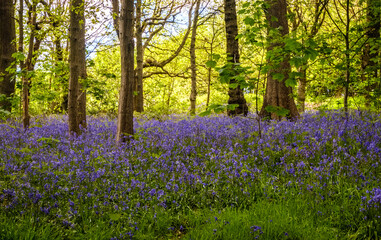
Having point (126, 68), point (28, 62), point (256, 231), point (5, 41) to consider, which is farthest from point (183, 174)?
point (5, 41)

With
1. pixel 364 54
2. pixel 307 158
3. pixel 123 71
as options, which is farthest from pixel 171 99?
pixel 307 158

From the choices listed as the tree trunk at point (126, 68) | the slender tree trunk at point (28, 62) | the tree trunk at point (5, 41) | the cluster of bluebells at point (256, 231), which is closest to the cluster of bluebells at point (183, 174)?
the tree trunk at point (126, 68)

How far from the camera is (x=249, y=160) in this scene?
528cm

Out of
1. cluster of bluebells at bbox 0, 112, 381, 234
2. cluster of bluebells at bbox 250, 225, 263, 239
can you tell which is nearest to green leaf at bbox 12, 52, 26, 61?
cluster of bluebells at bbox 0, 112, 381, 234

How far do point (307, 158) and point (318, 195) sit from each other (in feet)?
4.69

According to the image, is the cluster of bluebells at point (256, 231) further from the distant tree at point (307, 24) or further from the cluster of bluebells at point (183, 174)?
the distant tree at point (307, 24)

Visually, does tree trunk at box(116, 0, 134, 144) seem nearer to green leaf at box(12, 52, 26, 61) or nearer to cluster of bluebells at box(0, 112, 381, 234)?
cluster of bluebells at box(0, 112, 381, 234)

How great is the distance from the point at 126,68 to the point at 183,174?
3.16 metres

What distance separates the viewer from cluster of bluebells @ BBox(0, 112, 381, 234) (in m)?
3.80

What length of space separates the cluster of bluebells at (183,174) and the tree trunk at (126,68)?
18.8 inches

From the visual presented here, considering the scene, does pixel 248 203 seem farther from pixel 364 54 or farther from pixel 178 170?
pixel 364 54

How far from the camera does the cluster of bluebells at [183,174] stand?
12.5 ft

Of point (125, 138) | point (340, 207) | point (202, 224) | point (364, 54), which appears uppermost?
point (364, 54)

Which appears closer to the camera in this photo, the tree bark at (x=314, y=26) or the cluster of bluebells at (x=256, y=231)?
the cluster of bluebells at (x=256, y=231)
